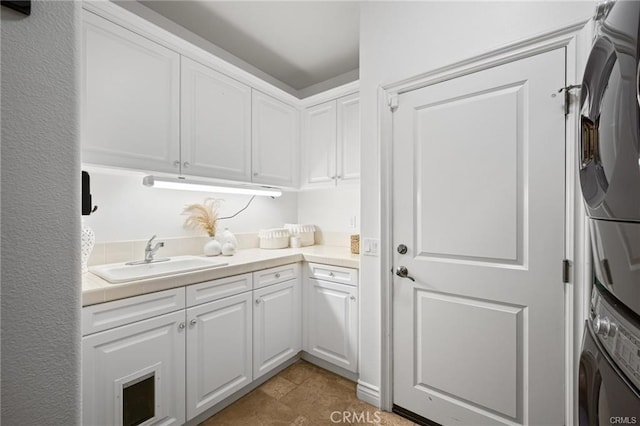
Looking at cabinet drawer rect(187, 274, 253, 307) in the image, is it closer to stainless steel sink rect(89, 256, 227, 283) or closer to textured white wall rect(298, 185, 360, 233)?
stainless steel sink rect(89, 256, 227, 283)

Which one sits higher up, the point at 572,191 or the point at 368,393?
the point at 572,191

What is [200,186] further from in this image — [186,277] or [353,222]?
[353,222]

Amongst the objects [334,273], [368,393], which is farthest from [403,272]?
[368,393]

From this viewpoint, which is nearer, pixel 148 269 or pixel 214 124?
pixel 148 269

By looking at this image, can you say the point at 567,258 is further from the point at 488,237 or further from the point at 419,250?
the point at 419,250

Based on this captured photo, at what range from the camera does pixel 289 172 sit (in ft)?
8.45

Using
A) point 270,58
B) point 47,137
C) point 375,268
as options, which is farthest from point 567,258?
point 270,58

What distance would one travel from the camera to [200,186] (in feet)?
6.18

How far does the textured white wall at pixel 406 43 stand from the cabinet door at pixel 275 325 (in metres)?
0.61

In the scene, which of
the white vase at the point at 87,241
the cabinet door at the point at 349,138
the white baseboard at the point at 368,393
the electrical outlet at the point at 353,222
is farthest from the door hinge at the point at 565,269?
the white vase at the point at 87,241

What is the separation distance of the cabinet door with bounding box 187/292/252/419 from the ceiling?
2.01 meters

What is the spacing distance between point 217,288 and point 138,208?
839mm

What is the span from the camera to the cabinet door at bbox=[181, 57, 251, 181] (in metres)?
1.82

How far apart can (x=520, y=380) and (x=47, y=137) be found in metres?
1.91
